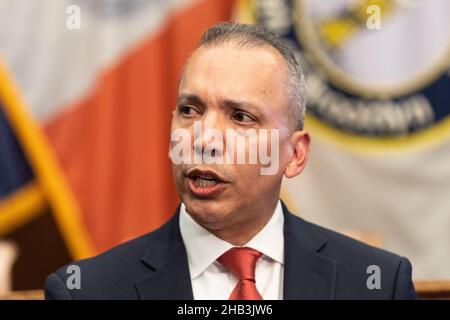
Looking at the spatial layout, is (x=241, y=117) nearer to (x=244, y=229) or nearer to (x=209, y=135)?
(x=209, y=135)

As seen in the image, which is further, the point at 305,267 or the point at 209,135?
the point at 305,267

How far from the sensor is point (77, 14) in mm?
3480

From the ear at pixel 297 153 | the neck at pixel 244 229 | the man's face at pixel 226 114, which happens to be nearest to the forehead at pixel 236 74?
the man's face at pixel 226 114

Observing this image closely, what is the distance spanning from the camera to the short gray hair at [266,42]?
174cm

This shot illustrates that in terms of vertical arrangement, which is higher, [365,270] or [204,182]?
[204,182]

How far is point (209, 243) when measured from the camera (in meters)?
1.75

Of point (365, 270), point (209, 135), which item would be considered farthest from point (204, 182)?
point (365, 270)

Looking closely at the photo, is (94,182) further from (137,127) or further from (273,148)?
(273,148)

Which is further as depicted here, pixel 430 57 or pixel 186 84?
pixel 430 57

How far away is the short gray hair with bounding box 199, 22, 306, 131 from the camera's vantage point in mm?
1738

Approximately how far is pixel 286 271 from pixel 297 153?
321mm

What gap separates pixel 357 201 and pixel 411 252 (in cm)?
35
